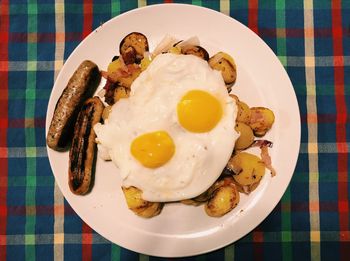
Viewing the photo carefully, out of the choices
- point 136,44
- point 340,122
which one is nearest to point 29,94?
point 136,44

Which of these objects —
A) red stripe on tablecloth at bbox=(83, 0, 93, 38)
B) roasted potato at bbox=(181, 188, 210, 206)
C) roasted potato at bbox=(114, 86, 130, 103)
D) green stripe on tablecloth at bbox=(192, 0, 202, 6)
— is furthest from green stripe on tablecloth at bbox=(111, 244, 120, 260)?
green stripe on tablecloth at bbox=(192, 0, 202, 6)

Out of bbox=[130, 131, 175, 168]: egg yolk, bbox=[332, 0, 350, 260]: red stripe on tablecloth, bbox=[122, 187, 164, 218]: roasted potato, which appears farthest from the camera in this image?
bbox=[332, 0, 350, 260]: red stripe on tablecloth

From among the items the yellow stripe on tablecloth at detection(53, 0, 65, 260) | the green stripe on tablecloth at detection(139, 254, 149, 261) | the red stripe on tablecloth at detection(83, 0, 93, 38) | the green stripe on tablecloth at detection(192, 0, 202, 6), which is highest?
the green stripe on tablecloth at detection(192, 0, 202, 6)

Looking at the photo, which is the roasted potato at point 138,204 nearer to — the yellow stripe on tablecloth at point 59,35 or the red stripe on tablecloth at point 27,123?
the red stripe on tablecloth at point 27,123

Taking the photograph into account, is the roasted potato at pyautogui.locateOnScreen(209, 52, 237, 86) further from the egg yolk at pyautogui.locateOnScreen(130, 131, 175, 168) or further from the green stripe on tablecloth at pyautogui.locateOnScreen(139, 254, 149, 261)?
the green stripe on tablecloth at pyautogui.locateOnScreen(139, 254, 149, 261)

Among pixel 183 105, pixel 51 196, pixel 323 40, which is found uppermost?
pixel 323 40

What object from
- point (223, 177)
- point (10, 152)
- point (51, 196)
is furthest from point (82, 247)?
point (223, 177)

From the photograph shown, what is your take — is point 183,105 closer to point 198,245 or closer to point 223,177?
point 223,177
